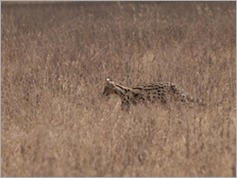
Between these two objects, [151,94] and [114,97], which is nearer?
[151,94]

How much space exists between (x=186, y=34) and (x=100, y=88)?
3.53m

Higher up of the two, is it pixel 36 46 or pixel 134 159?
pixel 36 46

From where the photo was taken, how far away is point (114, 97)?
20.9 ft

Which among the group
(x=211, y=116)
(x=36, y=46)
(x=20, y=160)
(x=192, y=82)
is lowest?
(x=20, y=160)

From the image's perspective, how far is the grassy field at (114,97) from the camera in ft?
14.6

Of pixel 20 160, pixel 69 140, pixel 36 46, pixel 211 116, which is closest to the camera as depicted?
pixel 20 160

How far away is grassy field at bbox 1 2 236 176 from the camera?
14.6 feet

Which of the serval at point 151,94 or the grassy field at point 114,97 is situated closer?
the grassy field at point 114,97

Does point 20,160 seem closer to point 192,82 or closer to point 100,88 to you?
point 100,88

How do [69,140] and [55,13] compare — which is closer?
[69,140]

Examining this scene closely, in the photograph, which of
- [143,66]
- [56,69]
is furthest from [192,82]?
[56,69]

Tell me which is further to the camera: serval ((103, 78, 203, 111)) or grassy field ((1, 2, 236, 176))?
serval ((103, 78, 203, 111))

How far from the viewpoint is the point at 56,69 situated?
775 centimetres

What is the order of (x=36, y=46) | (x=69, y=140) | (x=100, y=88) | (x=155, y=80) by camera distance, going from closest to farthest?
(x=69, y=140)
(x=100, y=88)
(x=155, y=80)
(x=36, y=46)
